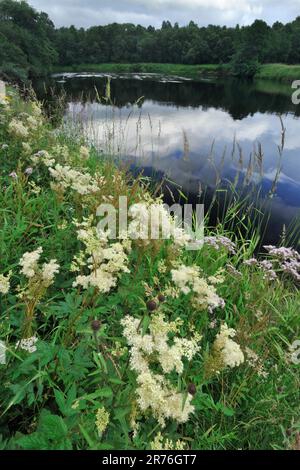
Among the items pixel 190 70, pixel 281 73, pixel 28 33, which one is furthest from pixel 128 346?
pixel 190 70

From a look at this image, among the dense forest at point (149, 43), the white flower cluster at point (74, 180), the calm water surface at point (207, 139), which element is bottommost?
the calm water surface at point (207, 139)

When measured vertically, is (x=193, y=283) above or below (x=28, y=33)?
below

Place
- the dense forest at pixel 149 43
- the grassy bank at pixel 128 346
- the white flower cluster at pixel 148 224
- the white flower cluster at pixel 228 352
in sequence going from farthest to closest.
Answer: the dense forest at pixel 149 43
the white flower cluster at pixel 148 224
the white flower cluster at pixel 228 352
the grassy bank at pixel 128 346

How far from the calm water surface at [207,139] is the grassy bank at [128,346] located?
A: 222cm

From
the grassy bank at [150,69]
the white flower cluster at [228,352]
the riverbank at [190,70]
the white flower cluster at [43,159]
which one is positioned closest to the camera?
the white flower cluster at [228,352]

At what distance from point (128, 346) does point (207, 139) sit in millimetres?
16695

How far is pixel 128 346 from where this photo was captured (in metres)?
2.71

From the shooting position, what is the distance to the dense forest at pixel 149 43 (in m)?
49.4

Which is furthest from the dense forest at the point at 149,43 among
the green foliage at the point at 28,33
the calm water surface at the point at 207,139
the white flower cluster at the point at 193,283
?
the white flower cluster at the point at 193,283

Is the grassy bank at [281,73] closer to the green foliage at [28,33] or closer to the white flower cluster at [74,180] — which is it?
the green foliage at [28,33]

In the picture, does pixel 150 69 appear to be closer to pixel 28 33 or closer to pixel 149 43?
pixel 149 43

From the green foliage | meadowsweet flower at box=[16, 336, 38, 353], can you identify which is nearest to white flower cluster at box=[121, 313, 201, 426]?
meadowsweet flower at box=[16, 336, 38, 353]

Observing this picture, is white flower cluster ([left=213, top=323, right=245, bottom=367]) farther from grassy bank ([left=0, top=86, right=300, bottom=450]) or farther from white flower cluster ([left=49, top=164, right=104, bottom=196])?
white flower cluster ([left=49, top=164, right=104, bottom=196])
